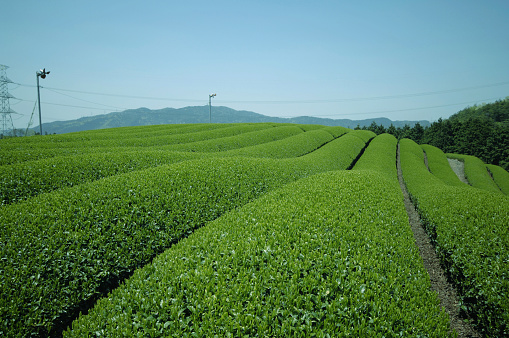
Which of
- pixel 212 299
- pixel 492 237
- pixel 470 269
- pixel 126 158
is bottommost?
pixel 470 269

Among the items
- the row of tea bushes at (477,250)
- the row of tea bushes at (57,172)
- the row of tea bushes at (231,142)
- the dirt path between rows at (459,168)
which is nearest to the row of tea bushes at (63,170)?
the row of tea bushes at (57,172)

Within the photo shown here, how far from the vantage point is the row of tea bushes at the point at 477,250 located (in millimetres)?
6746

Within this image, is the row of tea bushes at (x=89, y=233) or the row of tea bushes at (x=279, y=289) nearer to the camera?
the row of tea bushes at (x=279, y=289)

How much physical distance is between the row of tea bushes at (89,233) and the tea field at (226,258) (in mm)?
43

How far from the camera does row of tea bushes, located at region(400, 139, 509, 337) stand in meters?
6.75

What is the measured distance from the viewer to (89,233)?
26.3ft

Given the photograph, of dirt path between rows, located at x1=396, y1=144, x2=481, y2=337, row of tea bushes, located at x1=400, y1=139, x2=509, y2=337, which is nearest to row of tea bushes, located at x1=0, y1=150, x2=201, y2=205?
dirt path between rows, located at x1=396, y1=144, x2=481, y2=337

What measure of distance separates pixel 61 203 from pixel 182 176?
16.5 ft

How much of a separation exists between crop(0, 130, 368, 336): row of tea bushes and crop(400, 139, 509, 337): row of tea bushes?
29.4ft

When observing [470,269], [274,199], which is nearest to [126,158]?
[274,199]

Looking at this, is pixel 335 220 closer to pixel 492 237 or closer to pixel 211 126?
pixel 492 237

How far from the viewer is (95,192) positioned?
32.9 feet

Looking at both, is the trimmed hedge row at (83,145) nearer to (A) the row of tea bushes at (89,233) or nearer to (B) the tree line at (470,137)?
(A) the row of tea bushes at (89,233)

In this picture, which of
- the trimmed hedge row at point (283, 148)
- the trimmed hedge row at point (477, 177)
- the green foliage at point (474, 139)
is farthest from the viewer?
the green foliage at point (474, 139)
